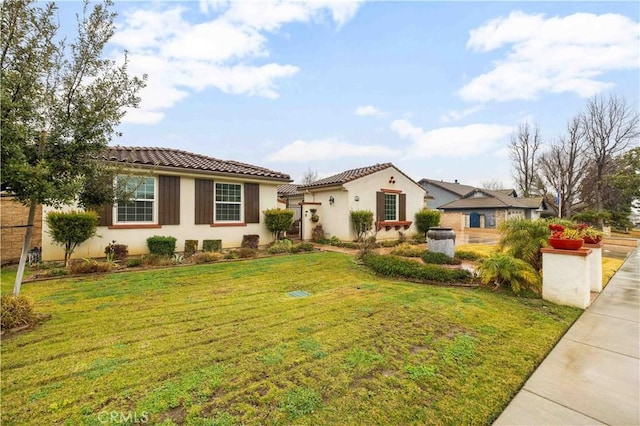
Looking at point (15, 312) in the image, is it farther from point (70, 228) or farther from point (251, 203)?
point (251, 203)

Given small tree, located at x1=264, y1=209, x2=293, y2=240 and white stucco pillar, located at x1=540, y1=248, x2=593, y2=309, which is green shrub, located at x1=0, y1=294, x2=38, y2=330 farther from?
white stucco pillar, located at x1=540, y1=248, x2=593, y2=309

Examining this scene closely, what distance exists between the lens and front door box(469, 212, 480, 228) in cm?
3059

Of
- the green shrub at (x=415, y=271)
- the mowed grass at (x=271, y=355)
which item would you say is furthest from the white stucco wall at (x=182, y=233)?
the green shrub at (x=415, y=271)

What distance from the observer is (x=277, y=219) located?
11977 millimetres

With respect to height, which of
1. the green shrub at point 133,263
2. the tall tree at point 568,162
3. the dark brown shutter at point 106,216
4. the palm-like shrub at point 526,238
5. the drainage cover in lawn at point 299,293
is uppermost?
the tall tree at point 568,162

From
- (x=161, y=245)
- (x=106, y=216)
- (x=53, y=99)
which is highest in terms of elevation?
(x=53, y=99)

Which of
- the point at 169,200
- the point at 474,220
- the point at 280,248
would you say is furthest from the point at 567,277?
the point at 474,220

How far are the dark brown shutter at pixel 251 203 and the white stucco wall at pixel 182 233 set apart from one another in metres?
0.21

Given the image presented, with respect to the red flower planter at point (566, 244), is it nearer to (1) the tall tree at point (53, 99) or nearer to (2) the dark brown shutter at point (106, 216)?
(1) the tall tree at point (53, 99)

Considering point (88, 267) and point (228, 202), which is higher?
point (228, 202)

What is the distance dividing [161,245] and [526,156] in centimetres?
4542

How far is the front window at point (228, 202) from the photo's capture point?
36.8ft

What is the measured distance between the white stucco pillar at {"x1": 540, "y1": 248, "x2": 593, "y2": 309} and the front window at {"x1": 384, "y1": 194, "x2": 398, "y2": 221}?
10.2 metres

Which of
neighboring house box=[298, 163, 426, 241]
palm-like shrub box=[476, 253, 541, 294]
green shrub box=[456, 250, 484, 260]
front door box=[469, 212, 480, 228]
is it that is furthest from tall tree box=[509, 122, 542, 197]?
palm-like shrub box=[476, 253, 541, 294]
